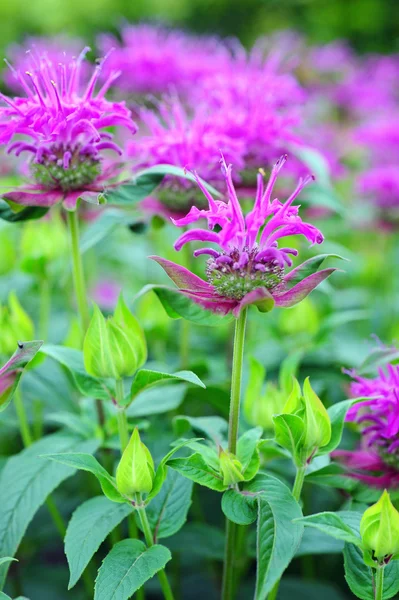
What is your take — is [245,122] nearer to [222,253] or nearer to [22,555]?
[222,253]

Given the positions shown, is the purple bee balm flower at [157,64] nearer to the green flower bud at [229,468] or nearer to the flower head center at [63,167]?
A: the flower head center at [63,167]

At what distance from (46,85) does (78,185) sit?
5.3 inches

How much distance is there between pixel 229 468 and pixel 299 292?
0.19 meters

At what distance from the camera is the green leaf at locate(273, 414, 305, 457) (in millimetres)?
636

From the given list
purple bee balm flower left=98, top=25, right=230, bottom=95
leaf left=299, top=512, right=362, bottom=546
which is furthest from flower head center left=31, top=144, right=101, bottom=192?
→ purple bee balm flower left=98, top=25, right=230, bottom=95

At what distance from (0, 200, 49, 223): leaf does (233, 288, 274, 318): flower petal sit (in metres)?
0.37

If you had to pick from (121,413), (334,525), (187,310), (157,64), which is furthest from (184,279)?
(157,64)

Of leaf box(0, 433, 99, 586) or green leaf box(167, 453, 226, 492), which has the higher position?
green leaf box(167, 453, 226, 492)

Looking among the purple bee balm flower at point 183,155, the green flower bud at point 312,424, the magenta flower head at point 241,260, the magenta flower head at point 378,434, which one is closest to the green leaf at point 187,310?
the magenta flower head at point 241,260

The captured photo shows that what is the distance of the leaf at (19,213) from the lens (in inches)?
32.8

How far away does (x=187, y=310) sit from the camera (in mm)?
638

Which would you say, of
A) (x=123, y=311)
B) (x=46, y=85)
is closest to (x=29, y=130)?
(x=46, y=85)

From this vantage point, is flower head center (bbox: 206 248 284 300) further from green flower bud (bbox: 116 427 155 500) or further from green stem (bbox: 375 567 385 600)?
green stem (bbox: 375 567 385 600)

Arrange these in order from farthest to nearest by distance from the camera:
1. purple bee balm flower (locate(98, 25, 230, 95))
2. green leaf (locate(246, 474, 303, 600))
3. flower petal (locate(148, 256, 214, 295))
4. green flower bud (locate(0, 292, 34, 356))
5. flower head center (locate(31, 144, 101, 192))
→ purple bee balm flower (locate(98, 25, 230, 95))
green flower bud (locate(0, 292, 34, 356))
flower head center (locate(31, 144, 101, 192))
flower petal (locate(148, 256, 214, 295))
green leaf (locate(246, 474, 303, 600))
